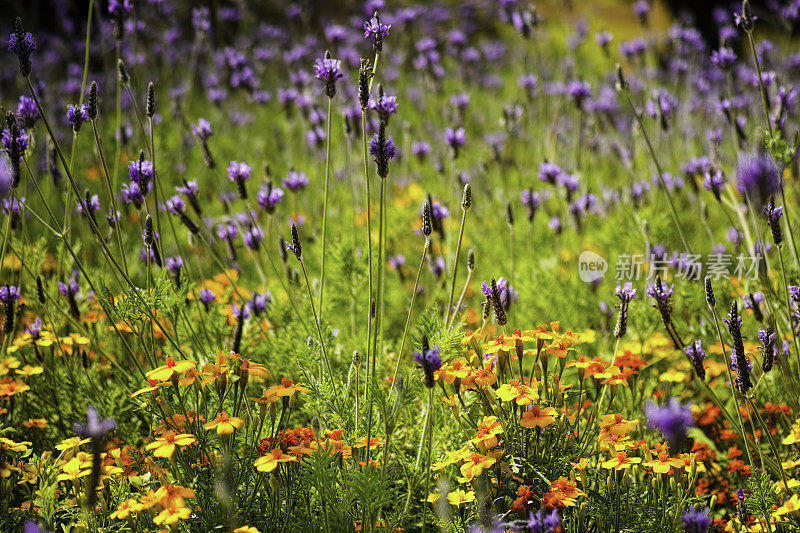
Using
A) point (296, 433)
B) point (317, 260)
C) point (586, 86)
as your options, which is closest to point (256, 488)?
point (296, 433)

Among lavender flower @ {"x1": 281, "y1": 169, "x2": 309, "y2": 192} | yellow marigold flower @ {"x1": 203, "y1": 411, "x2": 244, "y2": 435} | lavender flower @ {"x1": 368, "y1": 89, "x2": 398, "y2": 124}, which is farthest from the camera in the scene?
lavender flower @ {"x1": 281, "y1": 169, "x2": 309, "y2": 192}

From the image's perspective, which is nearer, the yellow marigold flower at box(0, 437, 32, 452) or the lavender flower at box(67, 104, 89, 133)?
the yellow marigold flower at box(0, 437, 32, 452)

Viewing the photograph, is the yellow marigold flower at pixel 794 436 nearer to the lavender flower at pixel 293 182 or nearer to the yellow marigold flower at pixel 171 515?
the yellow marigold flower at pixel 171 515

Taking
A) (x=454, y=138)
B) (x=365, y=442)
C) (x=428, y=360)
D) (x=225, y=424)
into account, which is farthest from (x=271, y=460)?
(x=454, y=138)

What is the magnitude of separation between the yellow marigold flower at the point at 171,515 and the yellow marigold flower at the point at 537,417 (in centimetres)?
66

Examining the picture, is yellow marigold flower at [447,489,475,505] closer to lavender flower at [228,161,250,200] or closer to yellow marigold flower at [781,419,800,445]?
yellow marigold flower at [781,419,800,445]

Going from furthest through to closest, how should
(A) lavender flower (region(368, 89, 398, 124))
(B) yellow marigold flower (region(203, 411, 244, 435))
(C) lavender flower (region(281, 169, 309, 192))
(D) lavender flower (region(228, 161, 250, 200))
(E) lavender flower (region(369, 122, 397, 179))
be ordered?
(C) lavender flower (region(281, 169, 309, 192)), (D) lavender flower (region(228, 161, 250, 200)), (A) lavender flower (region(368, 89, 398, 124)), (E) lavender flower (region(369, 122, 397, 179)), (B) yellow marigold flower (region(203, 411, 244, 435))

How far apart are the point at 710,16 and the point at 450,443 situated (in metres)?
9.24

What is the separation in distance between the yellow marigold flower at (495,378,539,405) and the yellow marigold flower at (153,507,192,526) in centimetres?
63

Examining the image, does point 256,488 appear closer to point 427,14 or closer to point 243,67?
point 243,67

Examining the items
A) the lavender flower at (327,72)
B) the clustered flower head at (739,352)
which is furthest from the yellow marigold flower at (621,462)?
the lavender flower at (327,72)

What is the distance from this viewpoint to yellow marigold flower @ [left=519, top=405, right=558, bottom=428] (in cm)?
135

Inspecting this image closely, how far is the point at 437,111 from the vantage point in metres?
4.90

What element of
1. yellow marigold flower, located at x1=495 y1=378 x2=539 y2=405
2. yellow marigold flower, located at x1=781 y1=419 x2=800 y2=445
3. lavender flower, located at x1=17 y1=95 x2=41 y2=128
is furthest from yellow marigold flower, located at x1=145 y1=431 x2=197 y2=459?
yellow marigold flower, located at x1=781 y1=419 x2=800 y2=445
